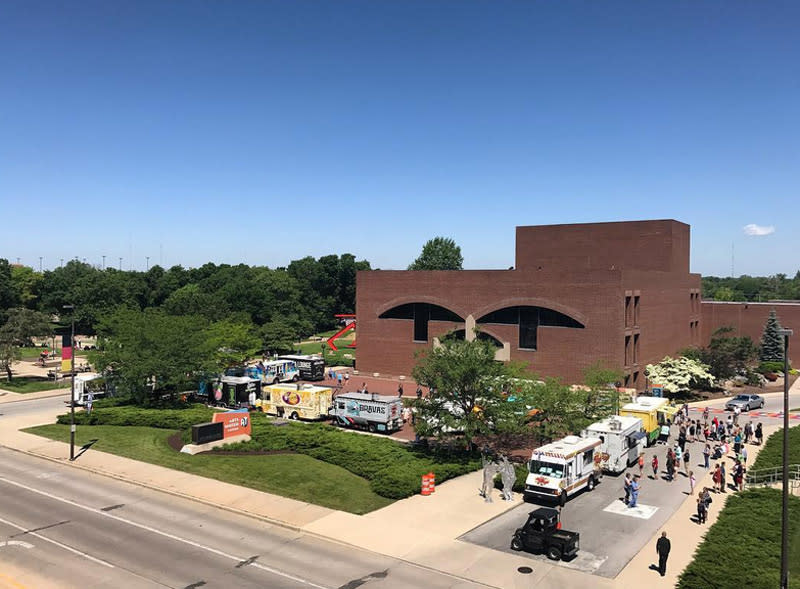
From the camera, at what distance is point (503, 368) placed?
3500 centimetres

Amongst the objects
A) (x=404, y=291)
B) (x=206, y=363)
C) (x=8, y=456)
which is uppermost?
(x=404, y=291)

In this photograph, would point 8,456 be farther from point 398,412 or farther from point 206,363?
point 398,412

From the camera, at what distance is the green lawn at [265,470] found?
2805cm

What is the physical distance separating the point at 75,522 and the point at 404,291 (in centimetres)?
4521

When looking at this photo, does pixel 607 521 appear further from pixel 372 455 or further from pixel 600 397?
pixel 600 397

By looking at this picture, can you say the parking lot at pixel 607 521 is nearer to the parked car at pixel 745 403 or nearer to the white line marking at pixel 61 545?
the white line marking at pixel 61 545

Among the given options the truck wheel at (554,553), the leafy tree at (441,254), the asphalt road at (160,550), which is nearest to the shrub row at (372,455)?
the asphalt road at (160,550)

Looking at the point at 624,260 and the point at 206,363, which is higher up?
the point at 624,260

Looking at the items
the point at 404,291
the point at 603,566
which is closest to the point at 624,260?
the point at 404,291

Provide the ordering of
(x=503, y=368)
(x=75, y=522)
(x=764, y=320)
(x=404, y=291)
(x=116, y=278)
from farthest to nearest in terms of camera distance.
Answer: (x=116, y=278) < (x=764, y=320) < (x=404, y=291) < (x=503, y=368) < (x=75, y=522)

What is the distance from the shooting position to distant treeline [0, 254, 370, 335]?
108750 mm

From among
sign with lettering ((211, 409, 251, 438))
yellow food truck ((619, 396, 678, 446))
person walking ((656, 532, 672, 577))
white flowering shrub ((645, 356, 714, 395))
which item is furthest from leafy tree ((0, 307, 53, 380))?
person walking ((656, 532, 672, 577))

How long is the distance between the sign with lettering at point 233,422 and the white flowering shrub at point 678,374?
3786 cm

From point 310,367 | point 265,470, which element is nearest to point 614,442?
point 265,470
